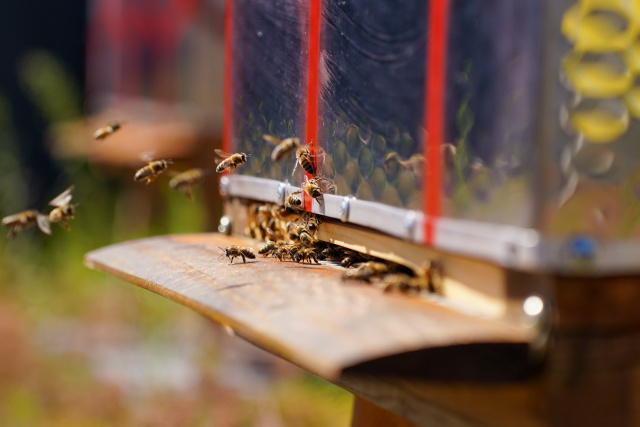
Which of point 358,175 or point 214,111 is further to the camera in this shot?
point 214,111

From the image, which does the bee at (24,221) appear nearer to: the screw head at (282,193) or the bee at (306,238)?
the screw head at (282,193)

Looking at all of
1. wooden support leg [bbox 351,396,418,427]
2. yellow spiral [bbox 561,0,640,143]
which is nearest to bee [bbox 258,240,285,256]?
wooden support leg [bbox 351,396,418,427]

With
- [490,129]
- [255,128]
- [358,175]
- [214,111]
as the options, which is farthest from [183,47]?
[490,129]

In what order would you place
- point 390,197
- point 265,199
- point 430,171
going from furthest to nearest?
point 265,199, point 390,197, point 430,171

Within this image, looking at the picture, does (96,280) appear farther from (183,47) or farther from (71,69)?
(71,69)

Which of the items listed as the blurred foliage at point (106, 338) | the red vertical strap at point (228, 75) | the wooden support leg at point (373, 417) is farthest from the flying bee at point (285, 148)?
the blurred foliage at point (106, 338)

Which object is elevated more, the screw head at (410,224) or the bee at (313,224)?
the screw head at (410,224)
